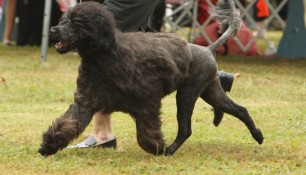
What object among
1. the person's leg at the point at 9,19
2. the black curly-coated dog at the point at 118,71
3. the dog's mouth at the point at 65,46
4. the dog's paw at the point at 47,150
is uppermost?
the dog's mouth at the point at 65,46

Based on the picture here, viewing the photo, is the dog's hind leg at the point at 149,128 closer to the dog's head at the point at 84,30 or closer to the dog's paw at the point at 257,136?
the dog's head at the point at 84,30

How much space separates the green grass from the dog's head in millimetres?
802

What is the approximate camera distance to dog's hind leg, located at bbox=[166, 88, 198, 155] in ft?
21.0

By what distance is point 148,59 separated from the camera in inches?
236

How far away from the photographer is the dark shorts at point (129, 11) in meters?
6.43

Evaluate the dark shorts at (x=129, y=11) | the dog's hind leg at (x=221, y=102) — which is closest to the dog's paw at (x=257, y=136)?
the dog's hind leg at (x=221, y=102)

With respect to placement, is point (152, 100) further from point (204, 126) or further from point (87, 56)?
point (204, 126)

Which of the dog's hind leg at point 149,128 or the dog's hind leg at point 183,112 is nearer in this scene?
the dog's hind leg at point 149,128

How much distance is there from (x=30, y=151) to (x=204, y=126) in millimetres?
2153

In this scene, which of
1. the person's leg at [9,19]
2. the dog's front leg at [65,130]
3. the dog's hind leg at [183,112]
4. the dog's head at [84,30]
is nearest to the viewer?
the dog's head at [84,30]

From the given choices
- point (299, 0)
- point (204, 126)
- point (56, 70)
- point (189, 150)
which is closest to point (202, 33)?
point (299, 0)

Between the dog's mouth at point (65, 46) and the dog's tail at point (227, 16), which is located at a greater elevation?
the dog's mouth at point (65, 46)

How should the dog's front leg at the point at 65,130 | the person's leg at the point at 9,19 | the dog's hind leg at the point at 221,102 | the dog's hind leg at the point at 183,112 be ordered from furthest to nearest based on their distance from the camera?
the person's leg at the point at 9,19
the dog's hind leg at the point at 221,102
the dog's hind leg at the point at 183,112
the dog's front leg at the point at 65,130

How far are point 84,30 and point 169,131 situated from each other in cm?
212
